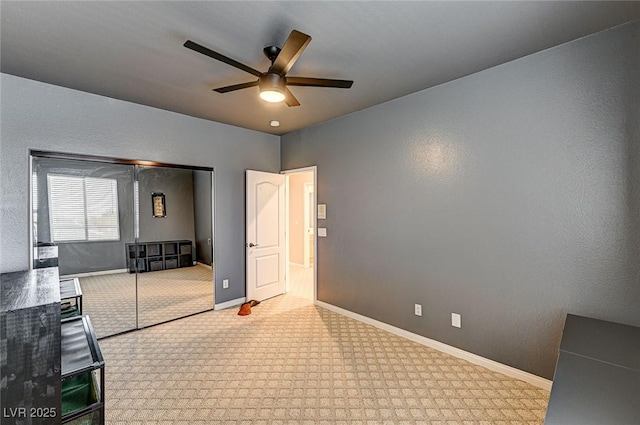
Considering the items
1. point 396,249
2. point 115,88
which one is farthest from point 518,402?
point 115,88

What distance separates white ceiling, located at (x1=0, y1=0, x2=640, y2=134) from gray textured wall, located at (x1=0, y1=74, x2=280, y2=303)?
23cm

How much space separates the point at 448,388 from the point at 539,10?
2.74 metres

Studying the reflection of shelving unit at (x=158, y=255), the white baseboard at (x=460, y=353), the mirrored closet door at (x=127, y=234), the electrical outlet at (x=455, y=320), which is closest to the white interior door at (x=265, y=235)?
the mirrored closet door at (x=127, y=234)

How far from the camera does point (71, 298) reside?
260 cm

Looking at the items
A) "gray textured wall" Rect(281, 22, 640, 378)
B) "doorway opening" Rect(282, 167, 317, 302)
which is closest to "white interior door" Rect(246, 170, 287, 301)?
"gray textured wall" Rect(281, 22, 640, 378)

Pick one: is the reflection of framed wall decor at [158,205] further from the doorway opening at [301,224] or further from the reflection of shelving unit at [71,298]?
the doorway opening at [301,224]

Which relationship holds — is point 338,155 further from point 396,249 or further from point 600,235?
point 600,235

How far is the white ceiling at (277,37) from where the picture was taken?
1.74 m

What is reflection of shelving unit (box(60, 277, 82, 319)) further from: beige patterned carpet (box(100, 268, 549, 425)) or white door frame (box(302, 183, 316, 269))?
white door frame (box(302, 183, 316, 269))

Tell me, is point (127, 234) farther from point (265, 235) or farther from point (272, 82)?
point (272, 82)

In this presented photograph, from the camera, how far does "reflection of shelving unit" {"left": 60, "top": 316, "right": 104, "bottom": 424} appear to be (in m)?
1.53

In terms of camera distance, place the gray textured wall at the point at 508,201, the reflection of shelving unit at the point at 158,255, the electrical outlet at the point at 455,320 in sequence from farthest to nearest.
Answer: the reflection of shelving unit at the point at 158,255, the electrical outlet at the point at 455,320, the gray textured wall at the point at 508,201

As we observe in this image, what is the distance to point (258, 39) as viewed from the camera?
204 centimetres

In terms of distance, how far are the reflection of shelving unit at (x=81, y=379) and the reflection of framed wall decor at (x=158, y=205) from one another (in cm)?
184
